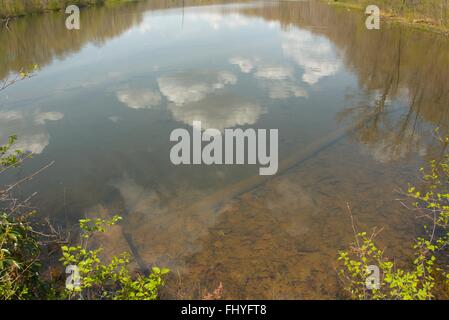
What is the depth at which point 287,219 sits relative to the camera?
9609mm

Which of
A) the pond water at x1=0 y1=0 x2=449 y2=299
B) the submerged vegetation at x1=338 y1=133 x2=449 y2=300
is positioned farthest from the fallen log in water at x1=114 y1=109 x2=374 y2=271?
the submerged vegetation at x1=338 y1=133 x2=449 y2=300

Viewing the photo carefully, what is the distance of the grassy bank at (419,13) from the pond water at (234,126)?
7340mm

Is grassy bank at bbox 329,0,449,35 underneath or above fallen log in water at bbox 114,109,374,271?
above

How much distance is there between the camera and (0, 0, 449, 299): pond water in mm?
8547

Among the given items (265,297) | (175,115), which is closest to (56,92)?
(175,115)

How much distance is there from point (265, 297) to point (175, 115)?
10.5 m

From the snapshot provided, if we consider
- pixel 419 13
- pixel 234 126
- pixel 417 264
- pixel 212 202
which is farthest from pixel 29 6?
pixel 417 264

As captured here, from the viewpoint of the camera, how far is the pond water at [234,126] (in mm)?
8547

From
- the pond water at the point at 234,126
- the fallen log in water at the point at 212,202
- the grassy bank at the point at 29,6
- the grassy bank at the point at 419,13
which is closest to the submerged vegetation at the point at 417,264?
the pond water at the point at 234,126

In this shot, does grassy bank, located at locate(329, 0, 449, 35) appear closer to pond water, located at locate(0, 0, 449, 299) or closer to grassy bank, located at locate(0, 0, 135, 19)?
pond water, located at locate(0, 0, 449, 299)

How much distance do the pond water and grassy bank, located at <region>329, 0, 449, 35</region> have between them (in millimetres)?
7340

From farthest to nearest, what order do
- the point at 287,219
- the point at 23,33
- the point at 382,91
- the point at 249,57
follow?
the point at 23,33
the point at 249,57
the point at 382,91
the point at 287,219

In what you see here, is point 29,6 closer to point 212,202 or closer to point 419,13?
point 419,13

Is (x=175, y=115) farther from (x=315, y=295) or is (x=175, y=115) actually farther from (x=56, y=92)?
(x=315, y=295)
